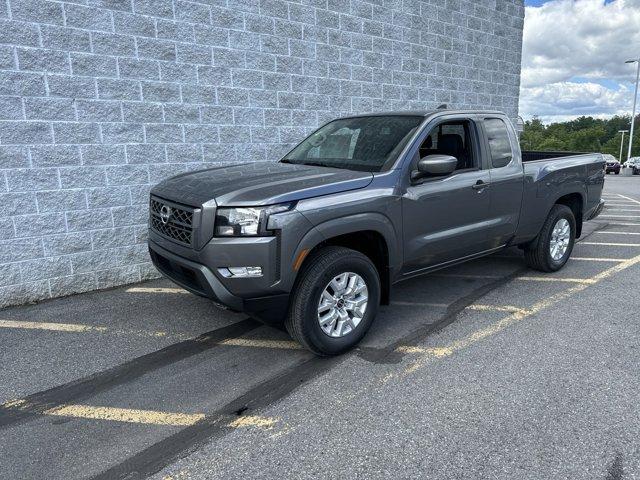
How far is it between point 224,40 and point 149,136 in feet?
4.97

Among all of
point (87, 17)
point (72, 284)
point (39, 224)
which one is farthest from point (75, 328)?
point (87, 17)

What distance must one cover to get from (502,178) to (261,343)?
2.87 m

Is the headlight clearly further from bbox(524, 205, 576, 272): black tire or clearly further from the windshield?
bbox(524, 205, 576, 272): black tire

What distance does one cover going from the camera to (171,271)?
157 inches

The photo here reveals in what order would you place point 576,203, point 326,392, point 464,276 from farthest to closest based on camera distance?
point 576,203 < point 464,276 < point 326,392

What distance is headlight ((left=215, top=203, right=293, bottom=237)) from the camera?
135 inches

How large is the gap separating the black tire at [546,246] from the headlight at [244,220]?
3.70 metres

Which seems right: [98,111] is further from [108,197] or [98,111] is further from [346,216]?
[346,216]

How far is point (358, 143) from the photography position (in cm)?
472

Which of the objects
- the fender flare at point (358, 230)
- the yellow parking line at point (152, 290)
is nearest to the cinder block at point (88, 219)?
the yellow parking line at point (152, 290)

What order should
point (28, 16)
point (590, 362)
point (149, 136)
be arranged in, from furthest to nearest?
point (149, 136) < point (28, 16) < point (590, 362)

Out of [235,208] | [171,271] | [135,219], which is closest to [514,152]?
[235,208]

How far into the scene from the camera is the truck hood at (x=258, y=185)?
3510mm

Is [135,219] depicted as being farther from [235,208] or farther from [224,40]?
[235,208]
